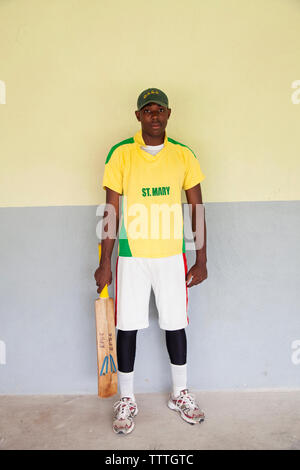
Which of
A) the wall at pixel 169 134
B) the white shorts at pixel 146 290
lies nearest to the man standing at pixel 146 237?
the white shorts at pixel 146 290

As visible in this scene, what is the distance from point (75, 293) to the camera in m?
1.81

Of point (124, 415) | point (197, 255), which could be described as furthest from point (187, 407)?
point (197, 255)

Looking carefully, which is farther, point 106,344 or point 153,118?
point 106,344

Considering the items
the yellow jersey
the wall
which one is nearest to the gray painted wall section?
the wall

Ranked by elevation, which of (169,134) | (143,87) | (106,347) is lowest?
(106,347)

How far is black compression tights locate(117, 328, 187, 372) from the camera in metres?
1.58

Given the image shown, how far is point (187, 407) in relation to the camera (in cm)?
159

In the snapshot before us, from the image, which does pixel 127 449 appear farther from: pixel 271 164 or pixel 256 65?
pixel 256 65

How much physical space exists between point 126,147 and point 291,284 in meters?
1.15

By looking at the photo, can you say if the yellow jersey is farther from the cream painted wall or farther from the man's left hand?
the cream painted wall

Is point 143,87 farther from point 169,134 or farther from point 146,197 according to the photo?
point 146,197

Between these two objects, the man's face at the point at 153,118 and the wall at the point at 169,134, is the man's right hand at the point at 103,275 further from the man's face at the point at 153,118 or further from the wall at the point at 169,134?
the man's face at the point at 153,118

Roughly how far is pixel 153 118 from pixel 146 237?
1.81 feet

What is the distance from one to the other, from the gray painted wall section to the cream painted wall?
20cm
